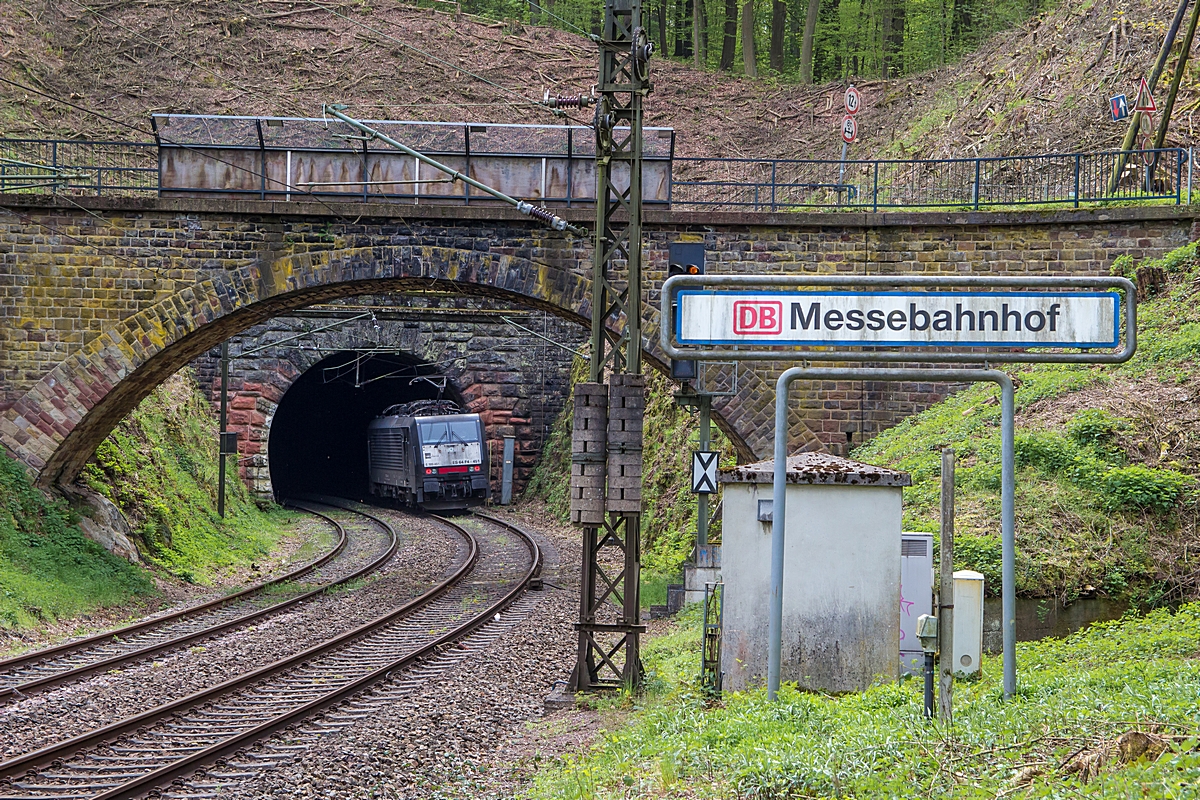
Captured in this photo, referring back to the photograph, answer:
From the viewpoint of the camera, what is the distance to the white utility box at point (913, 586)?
32.4ft

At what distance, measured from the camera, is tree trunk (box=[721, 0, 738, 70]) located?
45969 mm

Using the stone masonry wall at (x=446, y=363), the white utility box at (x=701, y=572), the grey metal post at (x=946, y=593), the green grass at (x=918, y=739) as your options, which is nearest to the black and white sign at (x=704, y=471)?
the white utility box at (x=701, y=572)

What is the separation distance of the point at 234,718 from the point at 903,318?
7.45m

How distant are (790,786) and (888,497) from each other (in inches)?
142

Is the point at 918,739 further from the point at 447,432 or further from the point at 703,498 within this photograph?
the point at 447,432

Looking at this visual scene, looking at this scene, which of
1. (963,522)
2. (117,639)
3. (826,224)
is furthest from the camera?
(826,224)

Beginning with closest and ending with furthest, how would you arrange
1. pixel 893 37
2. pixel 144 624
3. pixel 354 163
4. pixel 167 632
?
pixel 167 632, pixel 144 624, pixel 354 163, pixel 893 37

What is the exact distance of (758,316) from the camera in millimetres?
6664

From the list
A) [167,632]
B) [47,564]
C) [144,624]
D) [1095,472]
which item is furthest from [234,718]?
[1095,472]

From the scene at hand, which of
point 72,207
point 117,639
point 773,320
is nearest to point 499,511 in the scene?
point 72,207

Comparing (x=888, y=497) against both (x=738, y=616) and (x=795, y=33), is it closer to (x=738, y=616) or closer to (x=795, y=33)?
(x=738, y=616)

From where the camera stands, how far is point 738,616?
31.1ft

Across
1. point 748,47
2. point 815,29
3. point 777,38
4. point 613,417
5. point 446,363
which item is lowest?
point 613,417

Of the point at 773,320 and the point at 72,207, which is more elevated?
the point at 72,207
